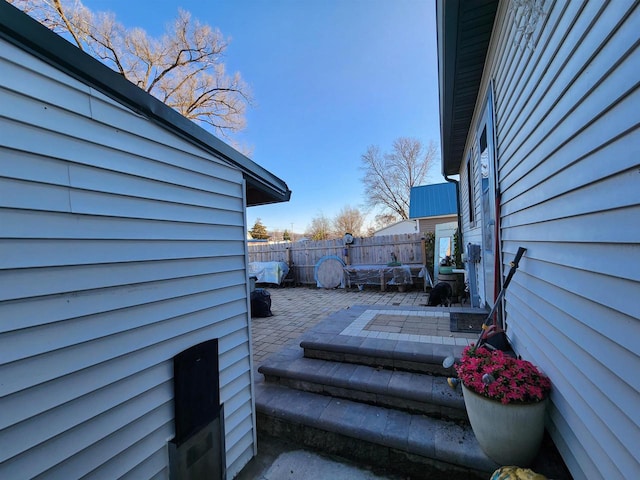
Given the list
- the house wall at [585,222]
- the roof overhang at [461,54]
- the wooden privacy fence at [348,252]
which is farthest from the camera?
the wooden privacy fence at [348,252]

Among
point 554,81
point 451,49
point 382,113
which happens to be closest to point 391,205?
point 382,113

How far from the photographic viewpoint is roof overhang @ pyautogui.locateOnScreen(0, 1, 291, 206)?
101 centimetres

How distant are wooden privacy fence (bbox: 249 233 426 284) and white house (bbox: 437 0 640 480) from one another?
6.27 meters

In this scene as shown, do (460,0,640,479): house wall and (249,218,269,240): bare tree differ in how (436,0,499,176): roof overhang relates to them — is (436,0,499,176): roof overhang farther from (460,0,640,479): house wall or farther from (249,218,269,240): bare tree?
(249,218,269,240): bare tree

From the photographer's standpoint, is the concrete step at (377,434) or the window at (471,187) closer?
the concrete step at (377,434)

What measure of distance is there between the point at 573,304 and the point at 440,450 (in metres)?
1.26

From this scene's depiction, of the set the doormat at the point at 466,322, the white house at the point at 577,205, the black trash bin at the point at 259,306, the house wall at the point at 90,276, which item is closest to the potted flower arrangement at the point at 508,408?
the white house at the point at 577,205

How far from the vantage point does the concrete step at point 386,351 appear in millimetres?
2406

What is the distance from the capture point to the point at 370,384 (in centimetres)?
230

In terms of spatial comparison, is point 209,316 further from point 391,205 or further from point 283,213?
point 283,213

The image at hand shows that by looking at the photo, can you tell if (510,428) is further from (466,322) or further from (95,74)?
(95,74)

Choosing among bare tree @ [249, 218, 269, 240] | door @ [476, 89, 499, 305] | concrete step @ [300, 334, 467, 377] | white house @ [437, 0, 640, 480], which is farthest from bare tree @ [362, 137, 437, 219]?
white house @ [437, 0, 640, 480]

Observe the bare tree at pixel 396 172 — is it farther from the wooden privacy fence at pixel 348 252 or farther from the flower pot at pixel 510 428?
the flower pot at pixel 510 428

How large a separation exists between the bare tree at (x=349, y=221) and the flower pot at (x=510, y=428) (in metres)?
24.0
